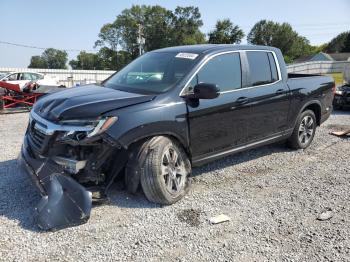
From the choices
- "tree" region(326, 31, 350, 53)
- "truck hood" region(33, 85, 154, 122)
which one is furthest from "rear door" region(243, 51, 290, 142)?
"tree" region(326, 31, 350, 53)

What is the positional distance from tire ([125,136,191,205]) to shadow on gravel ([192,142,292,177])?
0.91 metres

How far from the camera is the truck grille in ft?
13.3

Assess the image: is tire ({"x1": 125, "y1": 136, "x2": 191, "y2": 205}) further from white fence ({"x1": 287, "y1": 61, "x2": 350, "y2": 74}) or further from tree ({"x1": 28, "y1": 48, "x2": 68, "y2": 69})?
tree ({"x1": 28, "y1": 48, "x2": 68, "y2": 69})

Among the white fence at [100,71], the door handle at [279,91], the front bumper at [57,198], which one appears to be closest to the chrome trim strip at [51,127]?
the front bumper at [57,198]

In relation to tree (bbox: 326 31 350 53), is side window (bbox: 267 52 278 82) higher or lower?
lower

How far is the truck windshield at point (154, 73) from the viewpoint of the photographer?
463 cm

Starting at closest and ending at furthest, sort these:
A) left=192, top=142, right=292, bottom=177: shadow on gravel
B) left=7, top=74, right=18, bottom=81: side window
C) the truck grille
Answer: the truck grille, left=192, top=142, right=292, bottom=177: shadow on gravel, left=7, top=74, right=18, bottom=81: side window

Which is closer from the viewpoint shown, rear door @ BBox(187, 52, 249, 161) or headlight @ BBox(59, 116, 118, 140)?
headlight @ BBox(59, 116, 118, 140)

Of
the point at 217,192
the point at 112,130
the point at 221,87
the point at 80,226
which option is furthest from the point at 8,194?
the point at 221,87

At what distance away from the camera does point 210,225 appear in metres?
3.89

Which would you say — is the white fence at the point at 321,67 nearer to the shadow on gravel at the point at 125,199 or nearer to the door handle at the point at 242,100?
the door handle at the point at 242,100

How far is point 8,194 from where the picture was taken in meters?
4.57

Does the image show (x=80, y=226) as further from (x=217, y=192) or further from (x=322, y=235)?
(x=322, y=235)

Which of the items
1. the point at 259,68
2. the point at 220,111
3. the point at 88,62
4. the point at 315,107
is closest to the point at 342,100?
the point at 315,107
